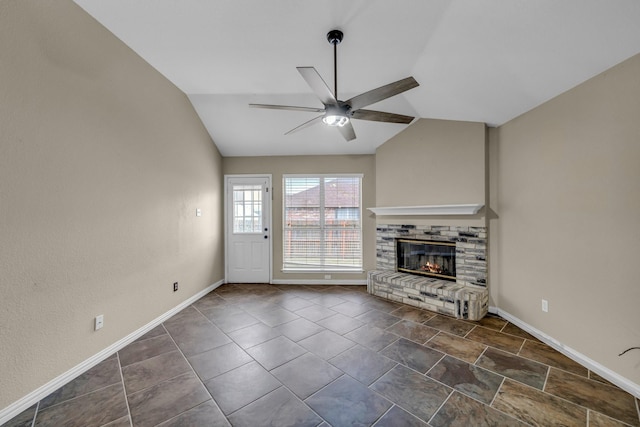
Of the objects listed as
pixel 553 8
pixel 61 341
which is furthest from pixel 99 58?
pixel 553 8

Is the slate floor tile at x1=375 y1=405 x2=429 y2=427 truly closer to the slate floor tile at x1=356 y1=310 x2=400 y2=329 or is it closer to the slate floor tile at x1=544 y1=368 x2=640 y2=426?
the slate floor tile at x1=544 y1=368 x2=640 y2=426

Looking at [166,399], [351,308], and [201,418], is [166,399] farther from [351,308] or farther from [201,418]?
[351,308]

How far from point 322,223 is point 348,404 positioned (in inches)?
137

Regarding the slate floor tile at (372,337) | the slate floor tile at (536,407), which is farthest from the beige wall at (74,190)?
the slate floor tile at (536,407)

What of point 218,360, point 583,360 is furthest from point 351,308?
point 583,360

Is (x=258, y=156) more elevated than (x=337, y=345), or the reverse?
(x=258, y=156)

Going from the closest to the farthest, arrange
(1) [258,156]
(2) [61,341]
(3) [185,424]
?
(3) [185,424], (2) [61,341], (1) [258,156]

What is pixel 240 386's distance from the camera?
2148mm

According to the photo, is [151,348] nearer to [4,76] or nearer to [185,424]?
[185,424]

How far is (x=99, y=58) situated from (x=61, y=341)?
243 centimetres

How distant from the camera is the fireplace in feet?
13.3

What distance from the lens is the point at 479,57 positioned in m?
2.54

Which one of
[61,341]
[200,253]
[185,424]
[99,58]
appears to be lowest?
[185,424]

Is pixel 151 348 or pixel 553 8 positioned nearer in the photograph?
pixel 553 8
